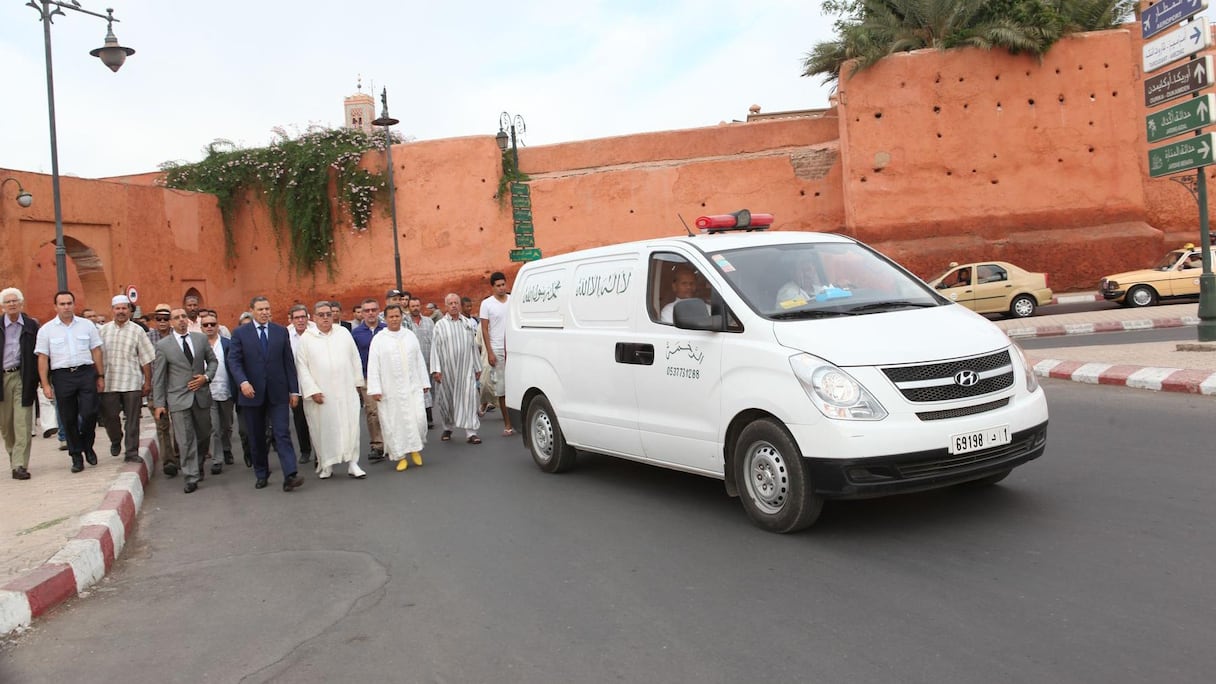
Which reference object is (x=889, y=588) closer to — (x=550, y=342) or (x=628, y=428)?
(x=628, y=428)

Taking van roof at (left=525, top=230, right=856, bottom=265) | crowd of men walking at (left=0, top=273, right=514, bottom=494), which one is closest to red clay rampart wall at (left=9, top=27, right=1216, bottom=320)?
crowd of men walking at (left=0, top=273, right=514, bottom=494)

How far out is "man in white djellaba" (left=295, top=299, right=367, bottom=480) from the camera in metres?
9.56

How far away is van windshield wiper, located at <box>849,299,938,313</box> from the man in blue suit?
18.6ft

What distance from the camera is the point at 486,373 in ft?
40.8

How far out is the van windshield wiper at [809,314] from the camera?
237 inches

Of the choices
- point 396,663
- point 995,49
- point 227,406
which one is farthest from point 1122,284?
point 396,663

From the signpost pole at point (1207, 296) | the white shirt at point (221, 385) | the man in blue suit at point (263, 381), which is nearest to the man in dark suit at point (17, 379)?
the white shirt at point (221, 385)

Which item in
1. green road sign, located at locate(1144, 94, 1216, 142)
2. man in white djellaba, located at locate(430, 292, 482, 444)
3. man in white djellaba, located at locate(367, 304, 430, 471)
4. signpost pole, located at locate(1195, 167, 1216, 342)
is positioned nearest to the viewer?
man in white djellaba, located at locate(367, 304, 430, 471)

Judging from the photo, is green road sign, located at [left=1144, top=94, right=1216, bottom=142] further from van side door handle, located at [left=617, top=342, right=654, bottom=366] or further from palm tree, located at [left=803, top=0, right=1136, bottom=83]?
palm tree, located at [left=803, top=0, right=1136, bottom=83]

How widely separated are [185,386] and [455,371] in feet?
10.2

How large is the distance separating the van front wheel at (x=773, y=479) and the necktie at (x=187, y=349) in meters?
6.51

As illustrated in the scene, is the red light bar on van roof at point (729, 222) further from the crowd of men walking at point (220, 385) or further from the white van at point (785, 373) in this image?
the crowd of men walking at point (220, 385)

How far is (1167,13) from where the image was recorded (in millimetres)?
12711

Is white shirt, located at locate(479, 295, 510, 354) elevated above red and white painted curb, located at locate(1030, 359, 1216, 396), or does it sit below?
above
